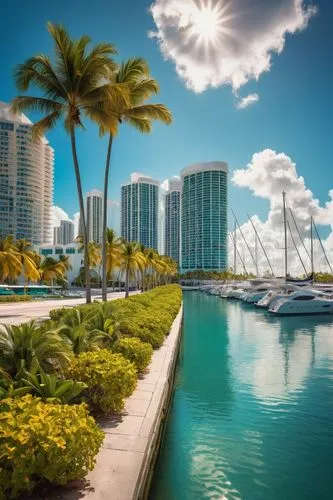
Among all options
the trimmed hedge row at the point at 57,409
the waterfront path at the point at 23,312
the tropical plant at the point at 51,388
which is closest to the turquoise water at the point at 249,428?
the trimmed hedge row at the point at 57,409

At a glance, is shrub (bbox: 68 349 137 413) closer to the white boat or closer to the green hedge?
the white boat

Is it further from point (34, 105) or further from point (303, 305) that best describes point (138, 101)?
point (303, 305)

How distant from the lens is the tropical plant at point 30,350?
638cm

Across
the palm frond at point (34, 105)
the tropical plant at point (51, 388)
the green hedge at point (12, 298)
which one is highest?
the palm frond at point (34, 105)

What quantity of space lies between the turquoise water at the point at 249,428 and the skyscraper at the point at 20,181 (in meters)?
134

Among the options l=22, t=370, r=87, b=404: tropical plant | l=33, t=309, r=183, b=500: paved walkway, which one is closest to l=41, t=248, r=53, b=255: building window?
l=33, t=309, r=183, b=500: paved walkway

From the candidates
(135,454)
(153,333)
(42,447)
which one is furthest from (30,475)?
(153,333)

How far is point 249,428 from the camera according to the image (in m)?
9.44

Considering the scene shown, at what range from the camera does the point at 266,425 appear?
9.65 metres

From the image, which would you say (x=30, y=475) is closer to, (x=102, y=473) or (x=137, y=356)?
(x=102, y=473)

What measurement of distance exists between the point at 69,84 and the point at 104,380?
679 inches

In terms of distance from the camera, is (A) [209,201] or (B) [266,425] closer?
(B) [266,425]

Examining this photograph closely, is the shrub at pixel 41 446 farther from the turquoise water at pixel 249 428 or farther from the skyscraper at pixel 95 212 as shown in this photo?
the skyscraper at pixel 95 212

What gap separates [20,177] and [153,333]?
14165cm
